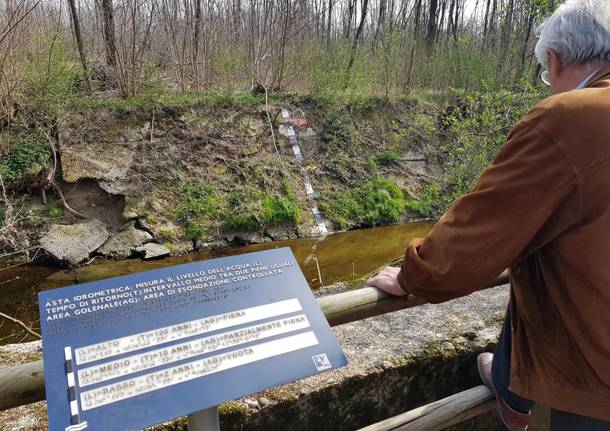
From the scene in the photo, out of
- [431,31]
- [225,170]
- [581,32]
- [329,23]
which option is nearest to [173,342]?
[581,32]

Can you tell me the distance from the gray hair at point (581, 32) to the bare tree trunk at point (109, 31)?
10.6m

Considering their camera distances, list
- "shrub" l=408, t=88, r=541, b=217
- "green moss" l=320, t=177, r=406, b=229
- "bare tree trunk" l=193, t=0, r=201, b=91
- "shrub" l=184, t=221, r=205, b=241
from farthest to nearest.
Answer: "bare tree trunk" l=193, t=0, r=201, b=91 → "green moss" l=320, t=177, r=406, b=229 → "shrub" l=184, t=221, r=205, b=241 → "shrub" l=408, t=88, r=541, b=217

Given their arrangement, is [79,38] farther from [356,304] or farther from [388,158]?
[356,304]

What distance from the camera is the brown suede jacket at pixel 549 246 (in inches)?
48.1

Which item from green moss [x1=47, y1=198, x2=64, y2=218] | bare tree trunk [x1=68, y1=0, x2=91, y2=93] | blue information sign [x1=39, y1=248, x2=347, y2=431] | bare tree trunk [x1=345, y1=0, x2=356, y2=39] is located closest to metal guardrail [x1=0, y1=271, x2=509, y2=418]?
blue information sign [x1=39, y1=248, x2=347, y2=431]

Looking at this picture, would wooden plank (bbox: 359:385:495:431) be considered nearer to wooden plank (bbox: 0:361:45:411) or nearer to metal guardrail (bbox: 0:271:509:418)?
metal guardrail (bbox: 0:271:509:418)

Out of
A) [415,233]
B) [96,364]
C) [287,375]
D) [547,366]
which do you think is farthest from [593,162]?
[415,233]

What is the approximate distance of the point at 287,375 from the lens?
1354 mm

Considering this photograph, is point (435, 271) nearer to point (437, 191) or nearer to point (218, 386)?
point (218, 386)

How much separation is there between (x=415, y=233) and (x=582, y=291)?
8.96 m

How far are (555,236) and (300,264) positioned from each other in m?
6.59

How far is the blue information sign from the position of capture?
3.92 ft

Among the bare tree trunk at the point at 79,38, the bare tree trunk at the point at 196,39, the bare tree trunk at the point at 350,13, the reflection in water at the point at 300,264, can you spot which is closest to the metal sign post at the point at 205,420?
the reflection in water at the point at 300,264

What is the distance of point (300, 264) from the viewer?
25.6ft
